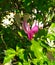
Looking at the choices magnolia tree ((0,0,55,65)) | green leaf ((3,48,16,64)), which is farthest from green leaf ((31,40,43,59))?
green leaf ((3,48,16,64))

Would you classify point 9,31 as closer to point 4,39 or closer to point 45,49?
point 4,39

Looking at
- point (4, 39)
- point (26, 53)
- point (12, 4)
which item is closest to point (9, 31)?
point (4, 39)

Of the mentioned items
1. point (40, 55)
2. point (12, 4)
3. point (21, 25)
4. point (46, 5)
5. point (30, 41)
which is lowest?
point (40, 55)

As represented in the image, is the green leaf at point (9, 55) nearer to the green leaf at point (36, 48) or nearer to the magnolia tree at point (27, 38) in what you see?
the magnolia tree at point (27, 38)

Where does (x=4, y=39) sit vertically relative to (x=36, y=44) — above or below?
above

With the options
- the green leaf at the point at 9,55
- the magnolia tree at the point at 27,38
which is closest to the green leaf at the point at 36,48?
the magnolia tree at the point at 27,38

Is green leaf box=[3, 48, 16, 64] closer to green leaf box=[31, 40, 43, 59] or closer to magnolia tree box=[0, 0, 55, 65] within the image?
magnolia tree box=[0, 0, 55, 65]

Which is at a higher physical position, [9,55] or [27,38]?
[27,38]

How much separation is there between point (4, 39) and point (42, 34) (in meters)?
0.40

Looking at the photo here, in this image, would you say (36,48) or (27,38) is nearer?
(36,48)

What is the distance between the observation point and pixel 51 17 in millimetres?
2145

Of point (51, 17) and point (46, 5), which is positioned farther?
point (51, 17)

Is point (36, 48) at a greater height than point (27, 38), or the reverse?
point (27, 38)

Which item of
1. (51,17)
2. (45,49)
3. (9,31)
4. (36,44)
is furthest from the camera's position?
(51,17)
